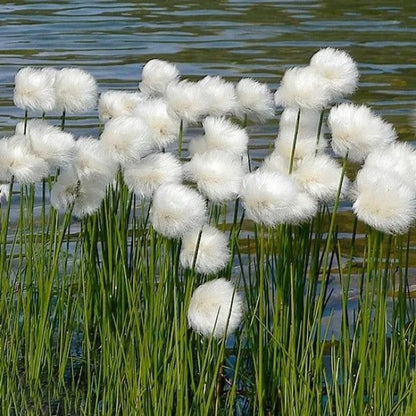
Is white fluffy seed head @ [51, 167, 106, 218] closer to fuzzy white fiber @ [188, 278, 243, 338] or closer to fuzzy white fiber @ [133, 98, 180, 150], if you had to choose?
fuzzy white fiber @ [133, 98, 180, 150]

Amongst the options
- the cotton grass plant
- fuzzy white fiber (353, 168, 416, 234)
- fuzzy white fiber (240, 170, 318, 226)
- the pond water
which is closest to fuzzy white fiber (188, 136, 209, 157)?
the cotton grass plant

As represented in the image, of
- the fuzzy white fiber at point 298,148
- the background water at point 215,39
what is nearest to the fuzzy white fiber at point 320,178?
the fuzzy white fiber at point 298,148

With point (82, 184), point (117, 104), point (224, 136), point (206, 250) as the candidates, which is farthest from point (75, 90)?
point (206, 250)

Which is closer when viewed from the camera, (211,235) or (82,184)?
(211,235)

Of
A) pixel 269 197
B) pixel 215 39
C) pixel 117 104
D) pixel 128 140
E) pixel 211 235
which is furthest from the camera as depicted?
pixel 215 39

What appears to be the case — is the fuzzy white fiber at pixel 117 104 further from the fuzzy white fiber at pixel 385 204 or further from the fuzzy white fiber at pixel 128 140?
the fuzzy white fiber at pixel 385 204

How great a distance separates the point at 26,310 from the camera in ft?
8.55

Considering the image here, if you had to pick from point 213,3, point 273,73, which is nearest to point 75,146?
point 273,73

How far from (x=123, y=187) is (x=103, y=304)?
28 cm

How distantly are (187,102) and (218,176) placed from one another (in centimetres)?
26

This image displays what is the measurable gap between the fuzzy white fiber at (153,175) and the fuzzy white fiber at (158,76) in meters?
0.47

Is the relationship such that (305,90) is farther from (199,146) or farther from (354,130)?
(199,146)

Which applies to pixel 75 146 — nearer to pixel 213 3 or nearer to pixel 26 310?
pixel 26 310

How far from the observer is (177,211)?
2107 mm
